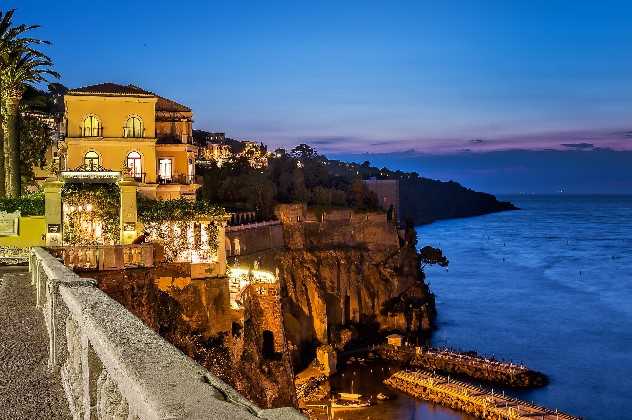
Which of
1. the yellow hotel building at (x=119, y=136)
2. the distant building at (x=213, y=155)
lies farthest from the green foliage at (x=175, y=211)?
the distant building at (x=213, y=155)

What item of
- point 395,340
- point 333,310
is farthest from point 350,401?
point 333,310

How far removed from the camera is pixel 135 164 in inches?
1485

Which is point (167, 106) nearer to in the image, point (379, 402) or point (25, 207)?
point (25, 207)

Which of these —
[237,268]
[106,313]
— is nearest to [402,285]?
[237,268]

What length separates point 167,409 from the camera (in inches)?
143

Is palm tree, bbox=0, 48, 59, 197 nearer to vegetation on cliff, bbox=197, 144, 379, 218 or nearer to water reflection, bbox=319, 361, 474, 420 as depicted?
vegetation on cliff, bbox=197, 144, 379, 218

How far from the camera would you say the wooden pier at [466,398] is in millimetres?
35312

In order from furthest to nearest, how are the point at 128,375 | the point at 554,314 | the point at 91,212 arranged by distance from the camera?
the point at 554,314
the point at 91,212
the point at 128,375

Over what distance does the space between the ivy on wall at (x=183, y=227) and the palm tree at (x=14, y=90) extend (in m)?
12.6

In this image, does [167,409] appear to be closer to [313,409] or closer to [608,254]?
[313,409]

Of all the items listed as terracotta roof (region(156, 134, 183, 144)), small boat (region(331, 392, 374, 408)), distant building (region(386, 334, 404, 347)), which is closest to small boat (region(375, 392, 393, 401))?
small boat (region(331, 392, 374, 408))

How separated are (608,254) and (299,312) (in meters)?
91.5

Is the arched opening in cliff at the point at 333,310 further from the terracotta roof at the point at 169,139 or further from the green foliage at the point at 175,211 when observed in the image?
the green foliage at the point at 175,211

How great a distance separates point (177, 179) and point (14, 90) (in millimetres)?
10461
